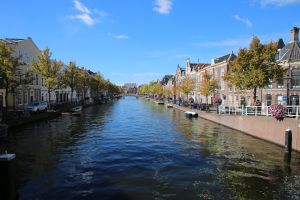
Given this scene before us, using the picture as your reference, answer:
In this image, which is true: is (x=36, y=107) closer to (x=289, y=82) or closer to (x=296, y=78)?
(x=289, y=82)

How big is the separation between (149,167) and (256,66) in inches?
1001

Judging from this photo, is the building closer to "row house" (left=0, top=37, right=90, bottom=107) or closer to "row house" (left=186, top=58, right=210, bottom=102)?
"row house" (left=0, top=37, right=90, bottom=107)

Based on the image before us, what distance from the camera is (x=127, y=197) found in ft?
49.2

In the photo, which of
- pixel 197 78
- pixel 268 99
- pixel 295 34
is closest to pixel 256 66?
pixel 268 99

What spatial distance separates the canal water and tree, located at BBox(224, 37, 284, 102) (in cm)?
987

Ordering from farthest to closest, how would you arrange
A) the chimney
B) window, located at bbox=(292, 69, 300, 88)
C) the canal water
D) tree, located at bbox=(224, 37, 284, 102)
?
1. the chimney
2. window, located at bbox=(292, 69, 300, 88)
3. tree, located at bbox=(224, 37, 284, 102)
4. the canal water

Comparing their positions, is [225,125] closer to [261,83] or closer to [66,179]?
[261,83]

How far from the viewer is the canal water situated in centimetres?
1580

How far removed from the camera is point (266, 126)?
31516 mm

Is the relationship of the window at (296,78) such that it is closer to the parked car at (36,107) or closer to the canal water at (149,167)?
the canal water at (149,167)

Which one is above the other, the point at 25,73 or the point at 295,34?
the point at 295,34

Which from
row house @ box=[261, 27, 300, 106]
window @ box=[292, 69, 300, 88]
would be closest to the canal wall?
row house @ box=[261, 27, 300, 106]

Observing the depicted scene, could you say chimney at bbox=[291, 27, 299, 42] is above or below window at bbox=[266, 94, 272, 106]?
above

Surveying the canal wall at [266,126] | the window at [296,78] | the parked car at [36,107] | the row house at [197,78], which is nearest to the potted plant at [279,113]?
the canal wall at [266,126]
